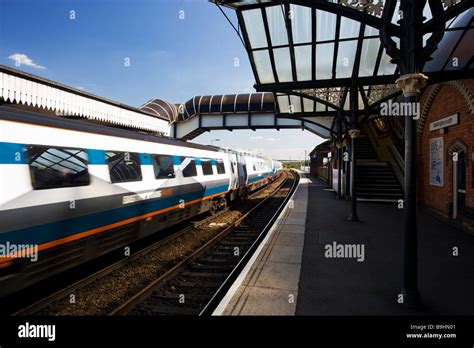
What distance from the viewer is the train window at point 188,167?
8031 millimetres

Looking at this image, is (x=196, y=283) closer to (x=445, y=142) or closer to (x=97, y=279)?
(x=97, y=279)

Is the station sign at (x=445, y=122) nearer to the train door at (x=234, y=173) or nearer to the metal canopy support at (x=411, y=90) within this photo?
the metal canopy support at (x=411, y=90)

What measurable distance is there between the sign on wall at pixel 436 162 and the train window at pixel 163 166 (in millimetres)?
9568

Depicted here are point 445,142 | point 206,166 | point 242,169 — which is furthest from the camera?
point 242,169

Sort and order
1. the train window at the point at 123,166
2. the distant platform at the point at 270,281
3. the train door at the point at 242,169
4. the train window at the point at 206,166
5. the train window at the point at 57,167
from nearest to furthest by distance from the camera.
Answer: the distant platform at the point at 270,281
the train window at the point at 57,167
the train window at the point at 123,166
the train window at the point at 206,166
the train door at the point at 242,169

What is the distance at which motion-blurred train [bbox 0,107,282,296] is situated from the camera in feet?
11.4

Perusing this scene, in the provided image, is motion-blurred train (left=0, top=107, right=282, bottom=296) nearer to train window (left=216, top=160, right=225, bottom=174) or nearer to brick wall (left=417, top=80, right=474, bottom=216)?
train window (left=216, top=160, right=225, bottom=174)

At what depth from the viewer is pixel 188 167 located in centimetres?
836

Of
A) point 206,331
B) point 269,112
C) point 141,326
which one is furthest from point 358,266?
point 269,112

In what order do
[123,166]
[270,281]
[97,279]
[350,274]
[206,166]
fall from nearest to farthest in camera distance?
[270,281] → [350,274] → [97,279] → [123,166] → [206,166]

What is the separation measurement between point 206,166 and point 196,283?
5498 mm

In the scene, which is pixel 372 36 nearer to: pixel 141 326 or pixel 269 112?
pixel 141 326

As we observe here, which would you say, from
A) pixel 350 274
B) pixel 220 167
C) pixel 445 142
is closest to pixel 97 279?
pixel 350 274

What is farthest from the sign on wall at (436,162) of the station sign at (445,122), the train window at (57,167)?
the train window at (57,167)
